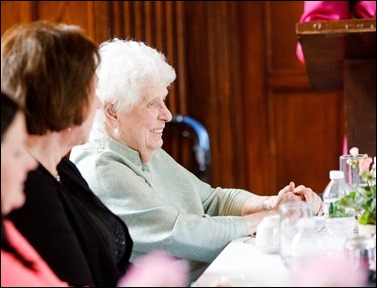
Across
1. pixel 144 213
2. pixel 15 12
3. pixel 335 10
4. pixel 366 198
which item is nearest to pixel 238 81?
pixel 15 12

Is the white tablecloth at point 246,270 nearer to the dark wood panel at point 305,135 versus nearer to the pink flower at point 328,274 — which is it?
the pink flower at point 328,274

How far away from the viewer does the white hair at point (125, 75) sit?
106 inches

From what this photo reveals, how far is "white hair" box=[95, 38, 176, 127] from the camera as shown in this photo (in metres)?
2.68

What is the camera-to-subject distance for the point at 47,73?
A: 1.96 m

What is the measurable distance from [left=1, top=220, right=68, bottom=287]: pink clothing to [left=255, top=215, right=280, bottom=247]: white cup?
0.77m

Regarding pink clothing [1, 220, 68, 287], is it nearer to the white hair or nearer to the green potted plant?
the green potted plant

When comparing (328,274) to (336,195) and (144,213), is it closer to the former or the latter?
(336,195)

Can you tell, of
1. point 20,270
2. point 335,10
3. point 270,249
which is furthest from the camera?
point 335,10

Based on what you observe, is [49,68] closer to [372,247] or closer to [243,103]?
[372,247]

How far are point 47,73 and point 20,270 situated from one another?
494mm

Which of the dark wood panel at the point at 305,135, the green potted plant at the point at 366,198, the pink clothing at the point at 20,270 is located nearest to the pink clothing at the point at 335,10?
the dark wood panel at the point at 305,135

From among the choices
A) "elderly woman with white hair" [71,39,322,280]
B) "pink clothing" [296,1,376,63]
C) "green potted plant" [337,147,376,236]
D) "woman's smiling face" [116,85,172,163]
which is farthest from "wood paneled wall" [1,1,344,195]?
"green potted plant" [337,147,376,236]

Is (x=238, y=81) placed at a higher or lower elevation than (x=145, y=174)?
lower

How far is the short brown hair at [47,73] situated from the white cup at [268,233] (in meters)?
0.61
